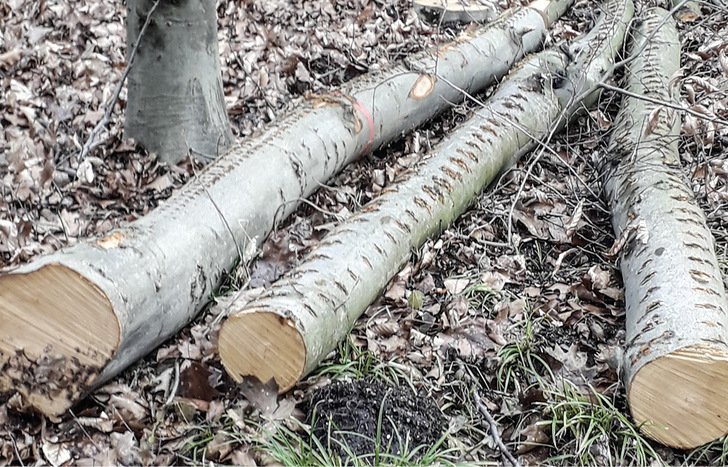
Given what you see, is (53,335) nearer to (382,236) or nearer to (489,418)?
(382,236)

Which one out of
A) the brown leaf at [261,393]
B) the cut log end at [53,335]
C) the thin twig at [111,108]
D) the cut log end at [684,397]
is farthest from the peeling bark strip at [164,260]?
the cut log end at [684,397]

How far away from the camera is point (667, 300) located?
9.08 feet

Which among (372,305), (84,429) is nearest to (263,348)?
(84,429)

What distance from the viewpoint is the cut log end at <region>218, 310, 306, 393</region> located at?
8.25ft

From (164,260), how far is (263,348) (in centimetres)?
60

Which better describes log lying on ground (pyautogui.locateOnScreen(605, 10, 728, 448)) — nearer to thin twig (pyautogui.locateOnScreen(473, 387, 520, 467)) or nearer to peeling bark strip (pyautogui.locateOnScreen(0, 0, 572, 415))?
thin twig (pyautogui.locateOnScreen(473, 387, 520, 467))

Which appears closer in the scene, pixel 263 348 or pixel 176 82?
pixel 263 348

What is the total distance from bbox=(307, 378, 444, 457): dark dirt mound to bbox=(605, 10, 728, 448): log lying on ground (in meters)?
0.85

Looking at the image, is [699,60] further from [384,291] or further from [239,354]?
[239,354]

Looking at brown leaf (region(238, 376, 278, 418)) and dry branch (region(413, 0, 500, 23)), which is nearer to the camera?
brown leaf (region(238, 376, 278, 418))

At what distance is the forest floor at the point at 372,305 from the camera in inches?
100.0

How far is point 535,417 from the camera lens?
8.98 feet

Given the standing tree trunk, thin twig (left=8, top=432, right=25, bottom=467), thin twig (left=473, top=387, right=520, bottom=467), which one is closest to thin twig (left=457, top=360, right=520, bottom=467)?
thin twig (left=473, top=387, right=520, bottom=467)

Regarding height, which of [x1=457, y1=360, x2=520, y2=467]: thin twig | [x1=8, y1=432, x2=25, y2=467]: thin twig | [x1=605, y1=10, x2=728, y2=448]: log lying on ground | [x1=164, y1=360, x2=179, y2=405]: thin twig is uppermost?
[x1=605, y1=10, x2=728, y2=448]: log lying on ground
